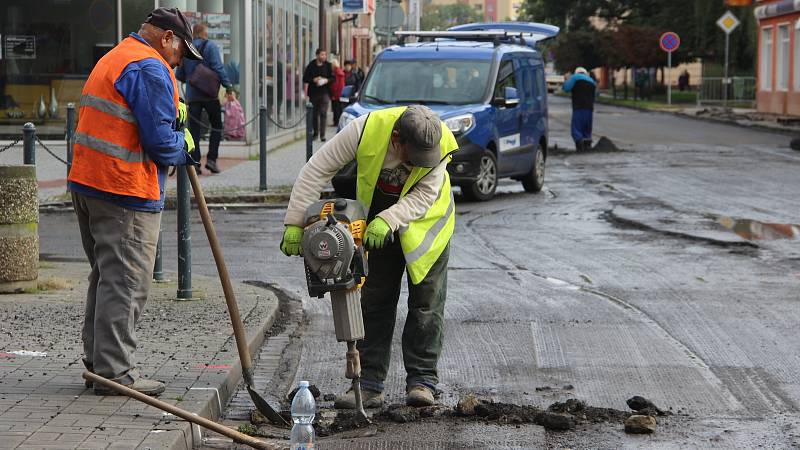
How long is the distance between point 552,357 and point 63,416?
3.02 m

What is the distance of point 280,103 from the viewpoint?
95.3 ft

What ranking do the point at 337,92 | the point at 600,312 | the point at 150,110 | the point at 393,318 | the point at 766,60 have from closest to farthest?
1. the point at 150,110
2. the point at 393,318
3. the point at 600,312
4. the point at 337,92
5. the point at 766,60

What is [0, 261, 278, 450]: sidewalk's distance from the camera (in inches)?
228

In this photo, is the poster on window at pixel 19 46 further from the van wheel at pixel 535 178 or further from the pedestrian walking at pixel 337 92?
the pedestrian walking at pixel 337 92

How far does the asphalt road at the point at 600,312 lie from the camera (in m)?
6.48

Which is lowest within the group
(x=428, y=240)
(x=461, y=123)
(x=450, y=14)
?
(x=428, y=240)

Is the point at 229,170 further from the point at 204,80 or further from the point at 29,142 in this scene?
the point at 29,142

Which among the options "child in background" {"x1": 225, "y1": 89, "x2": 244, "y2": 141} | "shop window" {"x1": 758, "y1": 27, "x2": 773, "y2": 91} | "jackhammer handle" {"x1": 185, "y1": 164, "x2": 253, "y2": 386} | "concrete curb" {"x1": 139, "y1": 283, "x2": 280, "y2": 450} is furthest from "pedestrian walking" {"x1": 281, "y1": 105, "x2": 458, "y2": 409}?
"shop window" {"x1": 758, "y1": 27, "x2": 773, "y2": 91}

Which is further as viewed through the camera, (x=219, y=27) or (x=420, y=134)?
(x=219, y=27)

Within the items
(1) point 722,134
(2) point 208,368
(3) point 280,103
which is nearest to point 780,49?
(1) point 722,134

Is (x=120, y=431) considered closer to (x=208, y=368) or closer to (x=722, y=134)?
(x=208, y=368)

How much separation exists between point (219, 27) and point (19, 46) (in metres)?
3.33

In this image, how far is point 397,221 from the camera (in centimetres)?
644

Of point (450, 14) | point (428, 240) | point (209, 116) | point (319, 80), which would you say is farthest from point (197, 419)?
point (450, 14)
